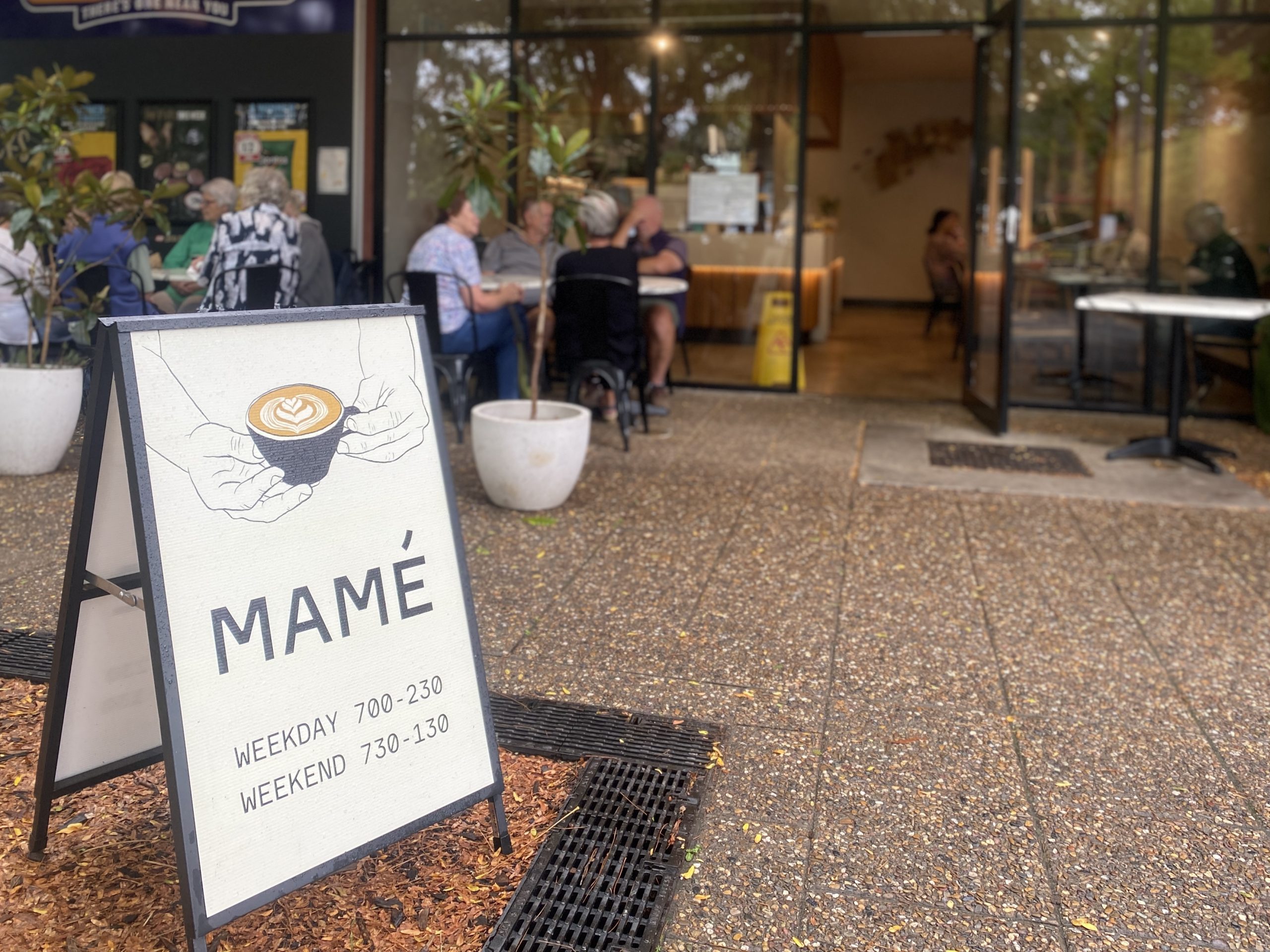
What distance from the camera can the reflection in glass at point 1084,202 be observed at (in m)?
7.14

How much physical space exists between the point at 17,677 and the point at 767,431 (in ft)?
14.6

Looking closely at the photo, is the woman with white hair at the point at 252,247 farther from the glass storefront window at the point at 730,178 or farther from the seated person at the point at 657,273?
the glass storefront window at the point at 730,178

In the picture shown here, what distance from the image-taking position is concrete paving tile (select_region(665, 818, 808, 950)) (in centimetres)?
192

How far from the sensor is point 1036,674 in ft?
10.1

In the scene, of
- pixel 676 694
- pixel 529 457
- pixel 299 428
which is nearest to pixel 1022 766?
pixel 676 694

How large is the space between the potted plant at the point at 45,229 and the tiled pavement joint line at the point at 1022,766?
7.07ft

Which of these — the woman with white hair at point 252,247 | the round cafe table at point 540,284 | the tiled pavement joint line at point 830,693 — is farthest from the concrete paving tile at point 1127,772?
the round cafe table at point 540,284

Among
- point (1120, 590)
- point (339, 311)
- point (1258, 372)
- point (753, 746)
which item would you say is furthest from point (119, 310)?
point (1258, 372)

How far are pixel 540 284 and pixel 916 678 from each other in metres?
3.68

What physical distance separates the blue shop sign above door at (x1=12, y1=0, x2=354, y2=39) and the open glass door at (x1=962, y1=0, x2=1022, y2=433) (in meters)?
4.33

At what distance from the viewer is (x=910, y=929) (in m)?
1.95

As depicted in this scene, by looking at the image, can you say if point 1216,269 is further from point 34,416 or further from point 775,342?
point 34,416

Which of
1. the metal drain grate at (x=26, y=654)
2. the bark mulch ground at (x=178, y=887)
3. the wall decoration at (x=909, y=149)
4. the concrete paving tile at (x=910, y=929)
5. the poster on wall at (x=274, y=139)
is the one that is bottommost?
the concrete paving tile at (x=910, y=929)

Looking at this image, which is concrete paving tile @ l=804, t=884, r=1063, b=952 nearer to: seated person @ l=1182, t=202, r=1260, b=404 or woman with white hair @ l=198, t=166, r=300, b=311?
woman with white hair @ l=198, t=166, r=300, b=311
